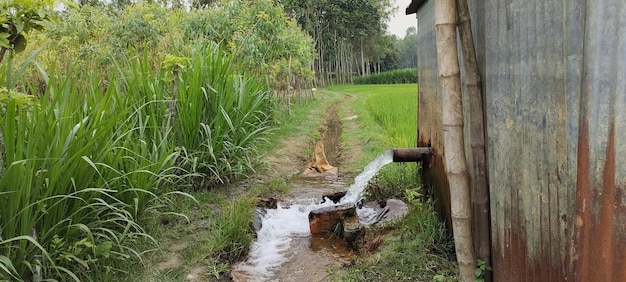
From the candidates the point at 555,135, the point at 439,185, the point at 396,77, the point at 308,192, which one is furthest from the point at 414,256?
the point at 396,77

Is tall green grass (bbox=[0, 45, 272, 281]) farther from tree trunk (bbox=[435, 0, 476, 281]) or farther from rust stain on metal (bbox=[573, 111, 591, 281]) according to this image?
rust stain on metal (bbox=[573, 111, 591, 281])

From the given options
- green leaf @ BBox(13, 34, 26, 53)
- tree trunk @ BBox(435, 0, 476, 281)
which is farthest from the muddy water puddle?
green leaf @ BBox(13, 34, 26, 53)

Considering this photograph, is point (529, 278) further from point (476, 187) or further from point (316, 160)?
point (316, 160)

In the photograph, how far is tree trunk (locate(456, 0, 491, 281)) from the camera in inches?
86.0

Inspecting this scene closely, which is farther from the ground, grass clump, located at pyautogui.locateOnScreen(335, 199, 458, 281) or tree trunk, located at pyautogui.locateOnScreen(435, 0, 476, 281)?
tree trunk, located at pyautogui.locateOnScreen(435, 0, 476, 281)

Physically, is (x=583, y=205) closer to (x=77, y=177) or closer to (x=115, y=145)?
(x=77, y=177)

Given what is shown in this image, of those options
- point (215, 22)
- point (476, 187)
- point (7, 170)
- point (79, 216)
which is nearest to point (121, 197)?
point (79, 216)

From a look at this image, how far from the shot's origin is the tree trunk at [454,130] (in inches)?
84.7

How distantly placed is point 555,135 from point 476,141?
0.53 m

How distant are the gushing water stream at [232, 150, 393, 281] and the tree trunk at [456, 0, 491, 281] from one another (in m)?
1.39

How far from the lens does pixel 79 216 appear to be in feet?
8.79

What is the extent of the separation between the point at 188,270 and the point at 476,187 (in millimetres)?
1910

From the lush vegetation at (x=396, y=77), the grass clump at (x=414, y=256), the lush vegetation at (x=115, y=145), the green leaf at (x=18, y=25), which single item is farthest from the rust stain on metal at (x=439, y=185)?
the lush vegetation at (x=396, y=77)

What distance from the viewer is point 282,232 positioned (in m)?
4.08
